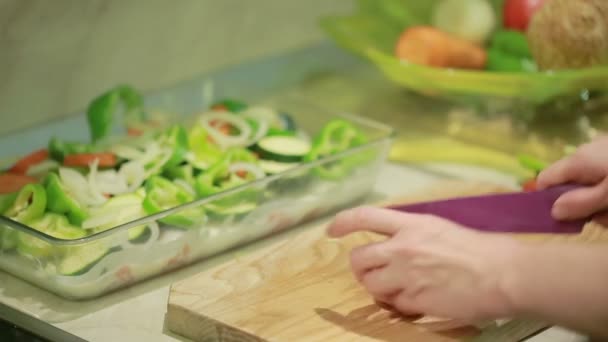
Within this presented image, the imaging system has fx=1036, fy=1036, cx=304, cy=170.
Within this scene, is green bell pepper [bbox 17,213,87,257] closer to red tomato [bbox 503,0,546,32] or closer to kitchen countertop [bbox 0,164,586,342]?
kitchen countertop [bbox 0,164,586,342]

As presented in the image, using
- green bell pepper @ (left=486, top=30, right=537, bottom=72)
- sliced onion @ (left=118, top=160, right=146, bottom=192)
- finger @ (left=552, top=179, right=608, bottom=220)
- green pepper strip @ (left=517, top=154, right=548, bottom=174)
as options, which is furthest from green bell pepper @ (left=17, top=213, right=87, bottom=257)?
green bell pepper @ (left=486, top=30, right=537, bottom=72)

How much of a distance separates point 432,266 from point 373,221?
0.11m

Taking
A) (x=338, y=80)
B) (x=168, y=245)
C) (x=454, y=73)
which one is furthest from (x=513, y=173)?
(x=168, y=245)

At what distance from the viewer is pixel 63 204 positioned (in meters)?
1.09

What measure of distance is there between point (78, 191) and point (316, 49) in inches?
31.6

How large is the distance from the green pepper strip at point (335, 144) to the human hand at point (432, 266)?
0.23 meters

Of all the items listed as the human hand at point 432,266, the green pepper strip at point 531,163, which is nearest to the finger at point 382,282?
the human hand at point 432,266

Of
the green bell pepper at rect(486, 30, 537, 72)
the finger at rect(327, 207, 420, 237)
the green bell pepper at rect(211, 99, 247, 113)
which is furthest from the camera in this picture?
the green bell pepper at rect(486, 30, 537, 72)

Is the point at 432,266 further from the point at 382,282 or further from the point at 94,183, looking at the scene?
the point at 94,183

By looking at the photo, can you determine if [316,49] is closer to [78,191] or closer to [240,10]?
[240,10]

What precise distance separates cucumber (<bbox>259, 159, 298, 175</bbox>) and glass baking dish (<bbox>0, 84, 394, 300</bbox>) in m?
0.05

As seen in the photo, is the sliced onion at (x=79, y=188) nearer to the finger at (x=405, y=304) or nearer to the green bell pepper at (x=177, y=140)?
the green bell pepper at (x=177, y=140)

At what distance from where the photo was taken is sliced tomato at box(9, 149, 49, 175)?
47.6 inches

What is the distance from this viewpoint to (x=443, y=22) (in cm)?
162
